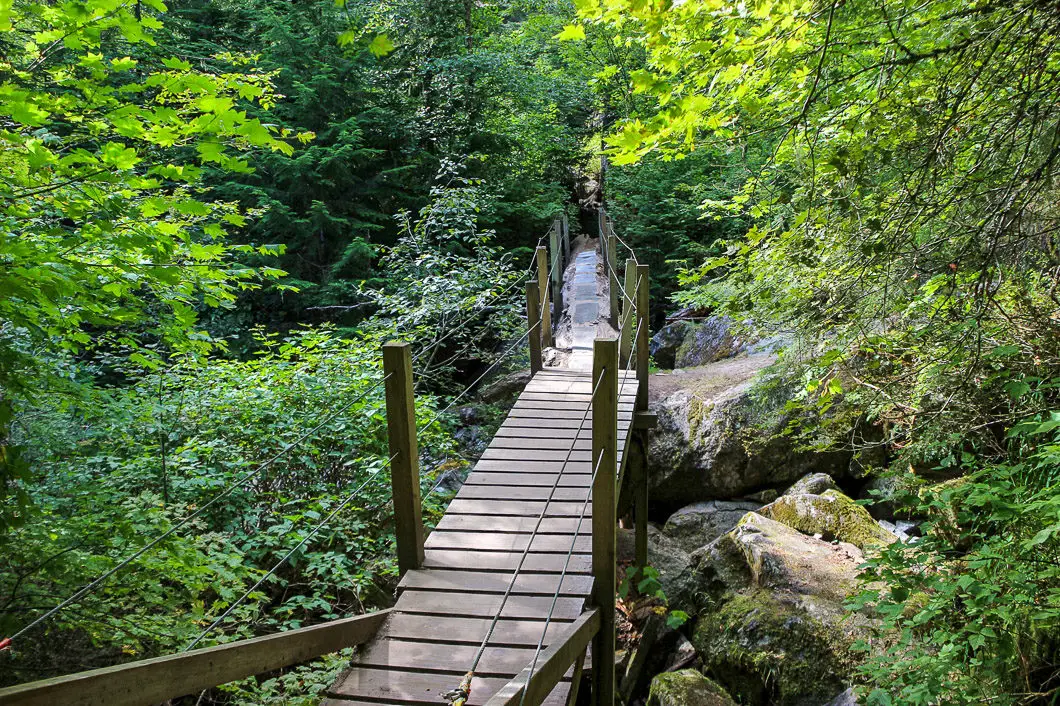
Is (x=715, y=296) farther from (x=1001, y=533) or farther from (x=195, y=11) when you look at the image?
(x=195, y=11)

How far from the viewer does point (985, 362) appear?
4023mm

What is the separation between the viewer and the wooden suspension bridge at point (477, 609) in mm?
2375

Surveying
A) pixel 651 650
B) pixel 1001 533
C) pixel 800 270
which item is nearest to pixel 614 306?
pixel 651 650

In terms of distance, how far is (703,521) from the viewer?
7844 mm

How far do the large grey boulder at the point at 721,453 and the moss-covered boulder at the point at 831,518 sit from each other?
117 cm

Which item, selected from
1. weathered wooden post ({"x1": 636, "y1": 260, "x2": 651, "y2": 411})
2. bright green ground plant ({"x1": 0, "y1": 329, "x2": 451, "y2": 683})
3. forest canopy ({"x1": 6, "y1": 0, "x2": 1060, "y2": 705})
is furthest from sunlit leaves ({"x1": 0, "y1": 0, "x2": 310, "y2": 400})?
weathered wooden post ({"x1": 636, "y1": 260, "x2": 651, "y2": 411})

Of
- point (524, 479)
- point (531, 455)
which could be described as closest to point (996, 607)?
point (524, 479)

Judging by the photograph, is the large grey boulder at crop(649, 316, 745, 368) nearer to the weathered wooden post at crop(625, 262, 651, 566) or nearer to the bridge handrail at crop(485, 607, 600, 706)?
the weathered wooden post at crop(625, 262, 651, 566)

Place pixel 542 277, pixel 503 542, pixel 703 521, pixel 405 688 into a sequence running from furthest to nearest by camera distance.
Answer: pixel 703 521
pixel 542 277
pixel 503 542
pixel 405 688

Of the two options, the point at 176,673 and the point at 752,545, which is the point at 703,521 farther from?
the point at 176,673

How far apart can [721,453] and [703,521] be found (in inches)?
33.1

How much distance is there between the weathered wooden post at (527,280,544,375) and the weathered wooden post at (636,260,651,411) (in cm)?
109

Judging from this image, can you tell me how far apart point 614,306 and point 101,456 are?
6478 mm

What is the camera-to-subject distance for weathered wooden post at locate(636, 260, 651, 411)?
7027mm
